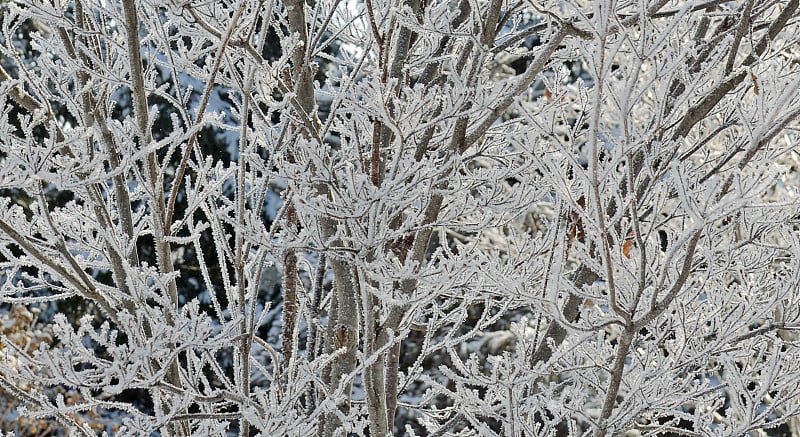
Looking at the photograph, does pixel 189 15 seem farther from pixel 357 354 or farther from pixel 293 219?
pixel 357 354

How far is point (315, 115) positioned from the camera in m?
Result: 1.96

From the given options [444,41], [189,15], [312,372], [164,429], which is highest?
[444,41]

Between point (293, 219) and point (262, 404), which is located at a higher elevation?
point (293, 219)

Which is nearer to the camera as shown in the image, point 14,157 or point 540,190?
point 14,157

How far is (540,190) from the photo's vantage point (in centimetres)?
203

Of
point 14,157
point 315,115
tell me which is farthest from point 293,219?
point 14,157

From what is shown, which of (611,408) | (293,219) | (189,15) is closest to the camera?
(189,15)

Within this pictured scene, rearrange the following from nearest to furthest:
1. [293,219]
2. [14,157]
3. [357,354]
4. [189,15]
Answer: [14,157]
[189,15]
[357,354]
[293,219]

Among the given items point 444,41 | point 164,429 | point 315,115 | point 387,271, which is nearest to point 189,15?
point 315,115

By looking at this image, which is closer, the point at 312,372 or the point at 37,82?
the point at 312,372

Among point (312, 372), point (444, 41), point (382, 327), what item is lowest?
point (312, 372)

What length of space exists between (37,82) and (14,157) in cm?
70

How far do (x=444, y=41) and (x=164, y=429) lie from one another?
146 cm

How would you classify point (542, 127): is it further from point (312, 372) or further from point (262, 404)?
point (262, 404)
